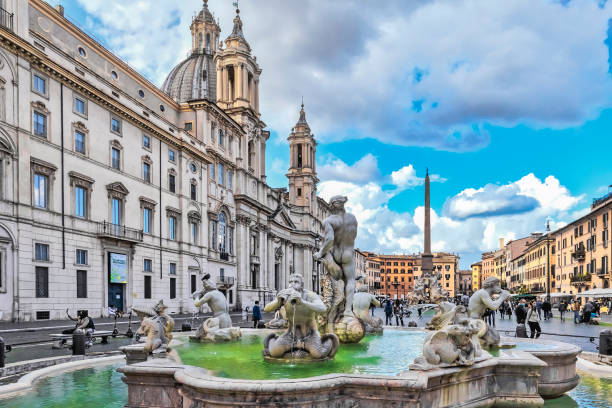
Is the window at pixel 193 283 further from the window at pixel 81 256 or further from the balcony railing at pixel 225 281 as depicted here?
the window at pixel 81 256

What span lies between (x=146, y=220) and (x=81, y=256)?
757 centimetres

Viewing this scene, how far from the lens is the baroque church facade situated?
81.0 ft

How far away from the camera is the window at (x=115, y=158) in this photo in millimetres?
33031

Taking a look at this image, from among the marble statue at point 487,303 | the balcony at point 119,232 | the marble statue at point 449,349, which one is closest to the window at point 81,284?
the balcony at point 119,232

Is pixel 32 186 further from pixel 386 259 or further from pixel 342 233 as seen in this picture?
pixel 386 259

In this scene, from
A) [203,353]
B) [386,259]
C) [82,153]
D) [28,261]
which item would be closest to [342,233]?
[203,353]

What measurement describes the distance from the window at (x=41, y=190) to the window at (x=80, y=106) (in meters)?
4.94

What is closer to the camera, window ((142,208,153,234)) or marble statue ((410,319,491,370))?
marble statue ((410,319,491,370))

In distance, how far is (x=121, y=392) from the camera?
7465 mm

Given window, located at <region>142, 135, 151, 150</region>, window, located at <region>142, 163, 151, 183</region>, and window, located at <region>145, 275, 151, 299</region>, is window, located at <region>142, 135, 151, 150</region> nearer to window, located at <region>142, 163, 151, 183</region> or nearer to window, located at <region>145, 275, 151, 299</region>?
window, located at <region>142, 163, 151, 183</region>

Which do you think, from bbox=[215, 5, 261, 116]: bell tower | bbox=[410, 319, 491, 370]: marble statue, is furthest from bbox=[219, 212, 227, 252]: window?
bbox=[410, 319, 491, 370]: marble statue

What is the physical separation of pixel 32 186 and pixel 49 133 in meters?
3.22

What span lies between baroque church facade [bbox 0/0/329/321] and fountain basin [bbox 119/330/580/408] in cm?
2113

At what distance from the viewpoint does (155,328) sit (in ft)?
25.0
